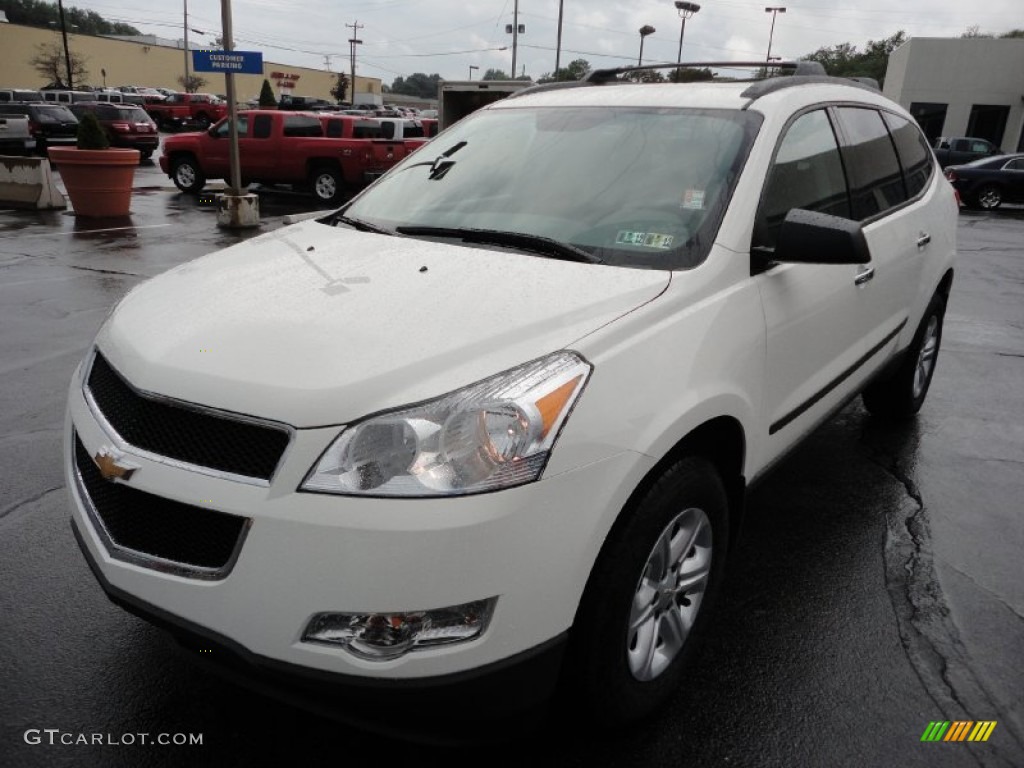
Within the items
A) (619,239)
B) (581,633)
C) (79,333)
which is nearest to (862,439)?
(619,239)

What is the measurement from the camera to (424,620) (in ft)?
5.80

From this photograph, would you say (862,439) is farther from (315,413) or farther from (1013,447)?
(315,413)

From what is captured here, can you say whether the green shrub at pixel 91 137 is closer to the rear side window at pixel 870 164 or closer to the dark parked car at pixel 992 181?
the rear side window at pixel 870 164

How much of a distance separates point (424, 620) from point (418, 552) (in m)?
0.18

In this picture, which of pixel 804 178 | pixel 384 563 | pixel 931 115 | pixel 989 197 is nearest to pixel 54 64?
pixel 931 115

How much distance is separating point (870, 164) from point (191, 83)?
85203 millimetres

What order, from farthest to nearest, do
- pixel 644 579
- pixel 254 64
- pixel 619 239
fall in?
pixel 254 64, pixel 619 239, pixel 644 579

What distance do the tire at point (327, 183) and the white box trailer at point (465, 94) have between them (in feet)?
A: 9.80

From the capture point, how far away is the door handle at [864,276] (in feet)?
10.8

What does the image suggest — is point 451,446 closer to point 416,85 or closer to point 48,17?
point 48,17

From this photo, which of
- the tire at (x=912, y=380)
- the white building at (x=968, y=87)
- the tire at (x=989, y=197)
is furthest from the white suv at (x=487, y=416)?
the white building at (x=968, y=87)

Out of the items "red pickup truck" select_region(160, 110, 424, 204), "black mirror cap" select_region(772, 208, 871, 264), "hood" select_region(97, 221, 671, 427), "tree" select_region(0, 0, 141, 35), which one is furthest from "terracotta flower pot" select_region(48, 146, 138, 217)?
"tree" select_region(0, 0, 141, 35)

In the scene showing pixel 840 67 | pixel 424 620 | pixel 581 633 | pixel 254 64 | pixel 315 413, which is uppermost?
pixel 840 67

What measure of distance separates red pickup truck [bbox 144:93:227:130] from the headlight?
164ft
